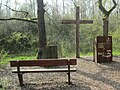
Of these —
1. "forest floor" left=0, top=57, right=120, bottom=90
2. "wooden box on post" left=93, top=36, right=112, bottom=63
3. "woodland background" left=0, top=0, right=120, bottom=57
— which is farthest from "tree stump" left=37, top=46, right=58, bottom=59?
"woodland background" left=0, top=0, right=120, bottom=57

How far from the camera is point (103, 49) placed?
11.7 metres

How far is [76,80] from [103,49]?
13.0 ft

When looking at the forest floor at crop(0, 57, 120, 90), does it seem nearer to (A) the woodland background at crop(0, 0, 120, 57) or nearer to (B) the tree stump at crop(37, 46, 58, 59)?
(B) the tree stump at crop(37, 46, 58, 59)

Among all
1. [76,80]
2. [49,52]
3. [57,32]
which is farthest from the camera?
[57,32]

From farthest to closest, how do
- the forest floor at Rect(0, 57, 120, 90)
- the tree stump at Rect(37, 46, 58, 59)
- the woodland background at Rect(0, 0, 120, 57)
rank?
the woodland background at Rect(0, 0, 120, 57)
the tree stump at Rect(37, 46, 58, 59)
the forest floor at Rect(0, 57, 120, 90)

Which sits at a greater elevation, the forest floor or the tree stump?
the tree stump

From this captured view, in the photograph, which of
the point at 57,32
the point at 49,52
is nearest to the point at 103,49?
the point at 49,52

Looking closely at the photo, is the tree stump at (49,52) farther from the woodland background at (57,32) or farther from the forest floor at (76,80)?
the woodland background at (57,32)

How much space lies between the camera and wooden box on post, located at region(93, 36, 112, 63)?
458 inches

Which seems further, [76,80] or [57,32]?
[57,32]

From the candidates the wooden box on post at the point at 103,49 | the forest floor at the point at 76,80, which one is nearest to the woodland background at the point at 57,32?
the wooden box on post at the point at 103,49

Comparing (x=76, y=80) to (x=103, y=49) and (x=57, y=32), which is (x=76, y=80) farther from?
(x=57, y=32)

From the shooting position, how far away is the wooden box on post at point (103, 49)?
38.2ft

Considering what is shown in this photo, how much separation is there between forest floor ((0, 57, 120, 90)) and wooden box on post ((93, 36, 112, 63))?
94cm
